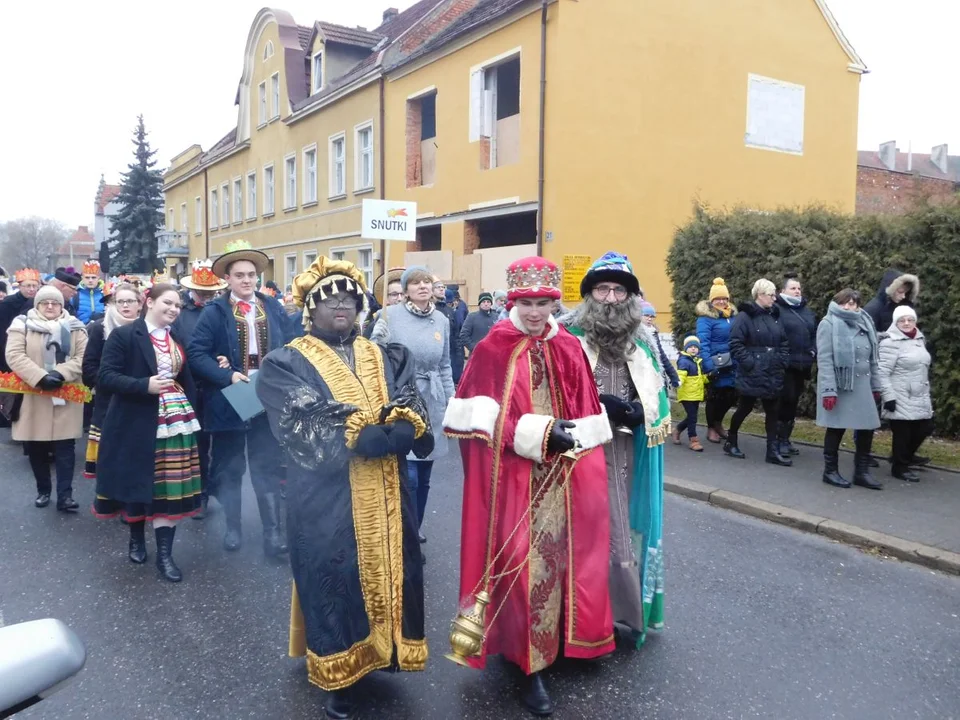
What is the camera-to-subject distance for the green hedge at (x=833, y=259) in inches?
341

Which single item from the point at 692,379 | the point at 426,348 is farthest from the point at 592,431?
the point at 692,379

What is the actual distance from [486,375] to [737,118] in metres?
16.6

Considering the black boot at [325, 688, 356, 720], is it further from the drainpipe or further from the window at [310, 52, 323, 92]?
the window at [310, 52, 323, 92]

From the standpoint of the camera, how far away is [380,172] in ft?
69.5

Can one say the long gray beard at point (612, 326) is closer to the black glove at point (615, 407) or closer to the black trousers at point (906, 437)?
the black glove at point (615, 407)

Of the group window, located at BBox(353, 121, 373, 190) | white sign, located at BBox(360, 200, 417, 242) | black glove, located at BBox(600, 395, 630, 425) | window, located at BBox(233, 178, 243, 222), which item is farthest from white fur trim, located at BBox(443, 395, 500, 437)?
window, located at BBox(233, 178, 243, 222)

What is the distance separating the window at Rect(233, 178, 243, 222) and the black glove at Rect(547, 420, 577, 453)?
30.3 m

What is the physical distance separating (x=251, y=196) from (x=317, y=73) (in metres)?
6.52

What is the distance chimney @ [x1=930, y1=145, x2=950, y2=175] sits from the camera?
63.8m

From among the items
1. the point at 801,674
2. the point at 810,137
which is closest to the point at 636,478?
the point at 801,674

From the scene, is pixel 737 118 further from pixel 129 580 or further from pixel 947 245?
pixel 129 580

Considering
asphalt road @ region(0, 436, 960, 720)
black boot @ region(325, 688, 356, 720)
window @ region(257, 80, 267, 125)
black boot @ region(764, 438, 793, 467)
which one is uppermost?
window @ region(257, 80, 267, 125)

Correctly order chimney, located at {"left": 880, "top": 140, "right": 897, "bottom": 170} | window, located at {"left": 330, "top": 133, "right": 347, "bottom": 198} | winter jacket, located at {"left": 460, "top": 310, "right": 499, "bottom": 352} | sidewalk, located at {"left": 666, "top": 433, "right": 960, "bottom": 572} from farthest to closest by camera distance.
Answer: chimney, located at {"left": 880, "top": 140, "right": 897, "bottom": 170} → window, located at {"left": 330, "top": 133, "right": 347, "bottom": 198} → winter jacket, located at {"left": 460, "top": 310, "right": 499, "bottom": 352} → sidewalk, located at {"left": 666, "top": 433, "right": 960, "bottom": 572}

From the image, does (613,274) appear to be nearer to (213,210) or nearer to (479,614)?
(479,614)
